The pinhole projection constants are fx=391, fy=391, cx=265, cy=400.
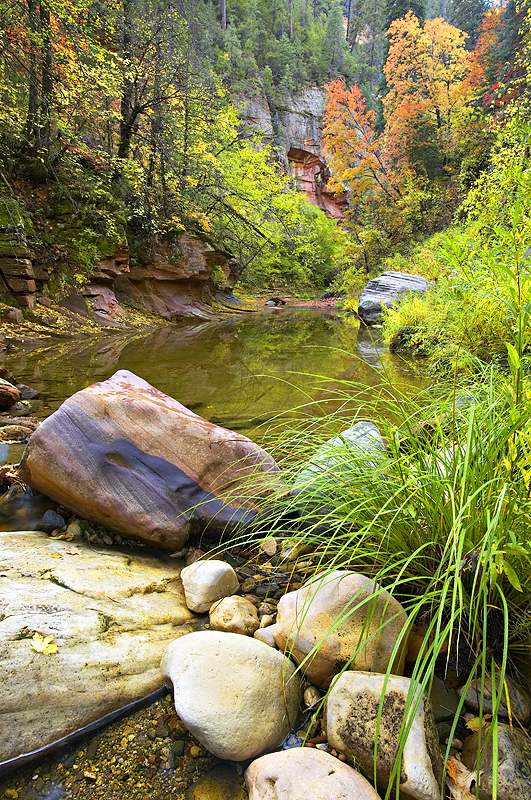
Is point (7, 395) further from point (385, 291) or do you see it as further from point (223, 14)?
point (223, 14)

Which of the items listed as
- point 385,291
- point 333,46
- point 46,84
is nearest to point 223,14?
point 333,46

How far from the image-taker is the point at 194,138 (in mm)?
12086

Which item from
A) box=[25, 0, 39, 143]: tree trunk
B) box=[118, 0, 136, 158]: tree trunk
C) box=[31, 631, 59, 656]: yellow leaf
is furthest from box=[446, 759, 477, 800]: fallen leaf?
box=[118, 0, 136, 158]: tree trunk

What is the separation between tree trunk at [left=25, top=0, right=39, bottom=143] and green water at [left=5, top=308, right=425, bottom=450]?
5.02 meters

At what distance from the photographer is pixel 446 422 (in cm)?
151

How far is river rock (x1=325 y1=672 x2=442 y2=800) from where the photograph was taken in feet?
3.38

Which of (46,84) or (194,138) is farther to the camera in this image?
(194,138)

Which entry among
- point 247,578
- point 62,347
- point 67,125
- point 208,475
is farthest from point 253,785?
point 67,125

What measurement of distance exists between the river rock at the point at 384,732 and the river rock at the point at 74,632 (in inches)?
28.0

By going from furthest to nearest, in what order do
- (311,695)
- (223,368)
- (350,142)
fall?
(350,142) < (223,368) < (311,695)

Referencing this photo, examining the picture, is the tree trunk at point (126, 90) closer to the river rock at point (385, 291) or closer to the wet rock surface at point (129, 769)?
the river rock at point (385, 291)

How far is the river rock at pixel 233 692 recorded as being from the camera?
1.25m

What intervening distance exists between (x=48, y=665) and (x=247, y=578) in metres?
1.02

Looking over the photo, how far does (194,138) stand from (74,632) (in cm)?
1394
